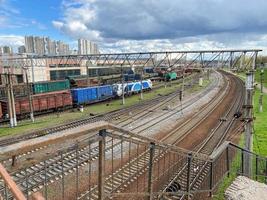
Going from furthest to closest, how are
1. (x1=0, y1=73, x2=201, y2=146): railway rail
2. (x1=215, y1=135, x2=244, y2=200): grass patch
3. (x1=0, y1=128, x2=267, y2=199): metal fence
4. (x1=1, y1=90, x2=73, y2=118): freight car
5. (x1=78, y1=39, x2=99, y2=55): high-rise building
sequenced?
(x1=78, y1=39, x2=99, y2=55): high-rise building → (x1=1, y1=90, x2=73, y2=118): freight car → (x1=0, y1=73, x2=201, y2=146): railway rail → (x1=215, y1=135, x2=244, y2=200): grass patch → (x1=0, y1=128, x2=267, y2=199): metal fence

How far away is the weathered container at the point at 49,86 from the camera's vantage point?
124ft

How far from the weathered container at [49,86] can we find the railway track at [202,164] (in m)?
23.6

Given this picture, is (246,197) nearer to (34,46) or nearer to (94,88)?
(94,88)

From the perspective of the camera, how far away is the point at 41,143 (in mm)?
3076

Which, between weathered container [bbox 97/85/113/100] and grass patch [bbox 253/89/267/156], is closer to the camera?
grass patch [bbox 253/89/267/156]

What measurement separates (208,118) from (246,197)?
2378cm

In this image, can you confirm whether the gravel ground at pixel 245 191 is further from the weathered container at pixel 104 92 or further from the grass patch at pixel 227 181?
the weathered container at pixel 104 92

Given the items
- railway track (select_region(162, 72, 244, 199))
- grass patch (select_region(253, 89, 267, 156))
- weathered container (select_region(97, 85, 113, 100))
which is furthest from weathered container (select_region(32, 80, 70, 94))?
grass patch (select_region(253, 89, 267, 156))

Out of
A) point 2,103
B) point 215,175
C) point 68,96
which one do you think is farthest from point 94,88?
point 215,175

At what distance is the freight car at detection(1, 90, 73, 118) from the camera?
31266 mm

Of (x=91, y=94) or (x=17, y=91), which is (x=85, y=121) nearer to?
(x=17, y=91)

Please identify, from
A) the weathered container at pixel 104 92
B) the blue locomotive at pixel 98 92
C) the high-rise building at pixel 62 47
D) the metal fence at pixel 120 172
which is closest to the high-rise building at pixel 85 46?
the high-rise building at pixel 62 47

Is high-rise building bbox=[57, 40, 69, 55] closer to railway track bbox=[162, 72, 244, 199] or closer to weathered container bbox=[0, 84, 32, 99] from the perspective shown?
weathered container bbox=[0, 84, 32, 99]

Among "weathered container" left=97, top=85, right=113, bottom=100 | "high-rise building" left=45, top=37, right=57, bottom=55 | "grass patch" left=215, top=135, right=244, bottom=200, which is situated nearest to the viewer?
"grass patch" left=215, top=135, right=244, bottom=200
